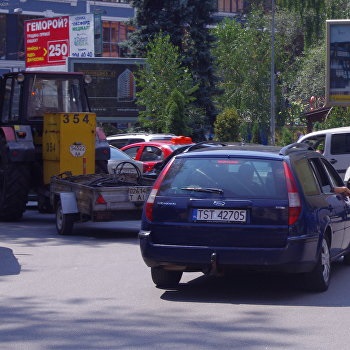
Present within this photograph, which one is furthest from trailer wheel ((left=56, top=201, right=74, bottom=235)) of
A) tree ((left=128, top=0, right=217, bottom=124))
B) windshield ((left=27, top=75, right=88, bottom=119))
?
tree ((left=128, top=0, right=217, bottom=124))

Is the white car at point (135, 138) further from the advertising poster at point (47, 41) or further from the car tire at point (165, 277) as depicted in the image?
the car tire at point (165, 277)

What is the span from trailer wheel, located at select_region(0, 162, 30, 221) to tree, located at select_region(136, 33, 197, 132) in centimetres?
2151

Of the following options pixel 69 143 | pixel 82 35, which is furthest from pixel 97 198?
pixel 82 35

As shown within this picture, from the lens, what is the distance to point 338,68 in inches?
1181

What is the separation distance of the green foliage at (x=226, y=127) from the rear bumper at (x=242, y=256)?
33197 mm

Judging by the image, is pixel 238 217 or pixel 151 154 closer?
pixel 238 217

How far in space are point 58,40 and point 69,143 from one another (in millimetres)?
29014

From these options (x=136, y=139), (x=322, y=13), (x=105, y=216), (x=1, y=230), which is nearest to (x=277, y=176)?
(x=105, y=216)

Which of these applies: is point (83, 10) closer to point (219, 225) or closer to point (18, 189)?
point (18, 189)

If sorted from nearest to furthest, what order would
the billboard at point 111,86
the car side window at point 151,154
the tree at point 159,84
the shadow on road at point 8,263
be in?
the shadow on road at point 8,263
the car side window at point 151,154
the billboard at point 111,86
the tree at point 159,84

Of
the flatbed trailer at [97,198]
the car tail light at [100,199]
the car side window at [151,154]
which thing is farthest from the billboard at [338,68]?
the car tail light at [100,199]

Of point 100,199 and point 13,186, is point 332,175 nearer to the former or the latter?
point 100,199

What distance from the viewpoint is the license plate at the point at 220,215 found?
9.27 metres

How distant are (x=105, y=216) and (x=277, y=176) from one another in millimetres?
→ 5868
